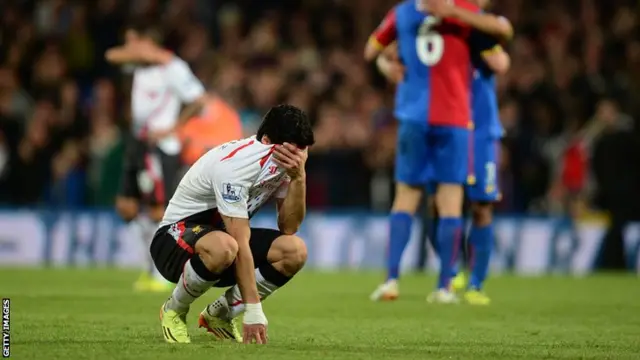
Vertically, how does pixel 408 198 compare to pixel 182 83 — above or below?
below

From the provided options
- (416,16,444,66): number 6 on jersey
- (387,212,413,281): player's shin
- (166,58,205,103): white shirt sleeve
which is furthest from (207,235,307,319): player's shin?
(166,58,205,103): white shirt sleeve

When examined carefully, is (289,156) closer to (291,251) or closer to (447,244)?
(291,251)

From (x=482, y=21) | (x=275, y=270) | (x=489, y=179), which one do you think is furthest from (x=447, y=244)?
(x=275, y=270)

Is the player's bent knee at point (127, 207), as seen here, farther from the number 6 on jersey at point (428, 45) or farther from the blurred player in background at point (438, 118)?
the number 6 on jersey at point (428, 45)

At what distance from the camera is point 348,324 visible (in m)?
8.12

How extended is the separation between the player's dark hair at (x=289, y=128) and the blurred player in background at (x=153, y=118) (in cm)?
594

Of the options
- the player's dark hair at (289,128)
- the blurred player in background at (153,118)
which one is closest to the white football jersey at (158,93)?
the blurred player in background at (153,118)

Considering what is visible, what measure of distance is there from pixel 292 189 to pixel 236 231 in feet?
1.42

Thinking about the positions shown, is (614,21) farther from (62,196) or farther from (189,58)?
(62,196)

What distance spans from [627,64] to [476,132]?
8249 millimetres

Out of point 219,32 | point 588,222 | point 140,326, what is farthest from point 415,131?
point 219,32

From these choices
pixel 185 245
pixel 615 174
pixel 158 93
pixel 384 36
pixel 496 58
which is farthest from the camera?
pixel 615 174

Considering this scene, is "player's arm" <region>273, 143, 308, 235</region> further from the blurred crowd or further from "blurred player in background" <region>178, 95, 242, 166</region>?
the blurred crowd

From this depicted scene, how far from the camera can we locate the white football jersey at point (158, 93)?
12.6 m
